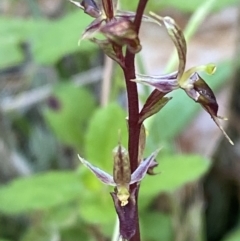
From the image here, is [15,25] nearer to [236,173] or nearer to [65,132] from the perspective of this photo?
[65,132]

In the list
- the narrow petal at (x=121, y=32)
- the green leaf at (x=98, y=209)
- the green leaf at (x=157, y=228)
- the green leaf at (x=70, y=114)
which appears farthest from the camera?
the green leaf at (x=70, y=114)

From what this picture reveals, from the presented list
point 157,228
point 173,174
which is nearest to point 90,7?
point 173,174

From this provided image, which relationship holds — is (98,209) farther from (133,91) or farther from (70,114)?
(133,91)

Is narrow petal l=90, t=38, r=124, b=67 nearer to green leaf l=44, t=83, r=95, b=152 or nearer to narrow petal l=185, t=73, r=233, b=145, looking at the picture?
narrow petal l=185, t=73, r=233, b=145

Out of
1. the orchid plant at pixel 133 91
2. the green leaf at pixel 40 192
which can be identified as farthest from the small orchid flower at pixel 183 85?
the green leaf at pixel 40 192

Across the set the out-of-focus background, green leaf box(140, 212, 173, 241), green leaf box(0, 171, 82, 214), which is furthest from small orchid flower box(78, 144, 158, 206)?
green leaf box(140, 212, 173, 241)

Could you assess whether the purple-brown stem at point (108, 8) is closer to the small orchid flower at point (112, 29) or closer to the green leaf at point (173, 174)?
the small orchid flower at point (112, 29)

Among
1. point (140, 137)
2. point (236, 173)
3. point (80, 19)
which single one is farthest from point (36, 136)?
point (140, 137)
